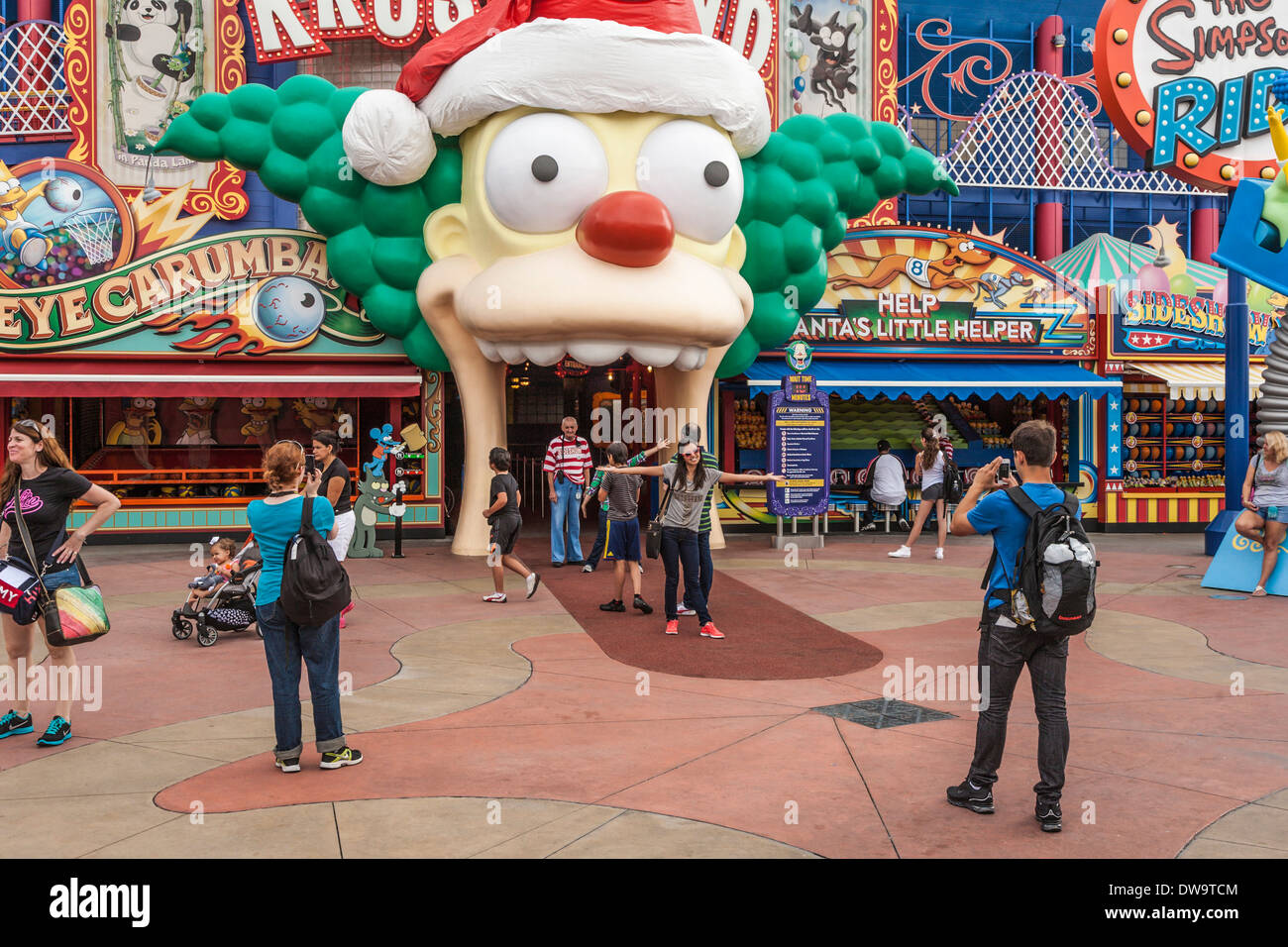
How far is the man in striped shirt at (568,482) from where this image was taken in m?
13.2

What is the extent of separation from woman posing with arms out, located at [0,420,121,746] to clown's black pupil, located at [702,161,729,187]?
7.76 meters

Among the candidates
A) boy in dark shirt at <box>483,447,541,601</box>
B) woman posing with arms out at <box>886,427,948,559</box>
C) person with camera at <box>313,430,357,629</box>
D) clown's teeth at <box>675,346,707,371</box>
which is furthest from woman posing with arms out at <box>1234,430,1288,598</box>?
person with camera at <box>313,430,357,629</box>

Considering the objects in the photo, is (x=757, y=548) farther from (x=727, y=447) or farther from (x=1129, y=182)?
(x=1129, y=182)

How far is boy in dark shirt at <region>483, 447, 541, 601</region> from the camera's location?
9.95 meters

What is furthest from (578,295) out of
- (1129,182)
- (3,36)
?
(1129,182)

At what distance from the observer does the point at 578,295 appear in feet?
38.1

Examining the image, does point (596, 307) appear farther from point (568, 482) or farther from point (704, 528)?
point (704, 528)

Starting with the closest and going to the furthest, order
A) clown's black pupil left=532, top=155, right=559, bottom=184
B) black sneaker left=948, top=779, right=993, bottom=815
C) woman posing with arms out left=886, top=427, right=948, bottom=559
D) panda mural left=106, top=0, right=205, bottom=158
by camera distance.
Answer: black sneaker left=948, top=779, right=993, bottom=815 < clown's black pupil left=532, top=155, right=559, bottom=184 < woman posing with arms out left=886, top=427, right=948, bottom=559 < panda mural left=106, top=0, right=205, bottom=158

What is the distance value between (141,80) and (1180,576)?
1594 centimetres

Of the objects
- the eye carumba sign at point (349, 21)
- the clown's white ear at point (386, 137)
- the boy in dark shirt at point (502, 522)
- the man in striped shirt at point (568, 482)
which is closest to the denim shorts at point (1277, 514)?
the boy in dark shirt at point (502, 522)

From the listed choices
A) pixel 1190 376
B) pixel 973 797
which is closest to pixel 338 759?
pixel 973 797

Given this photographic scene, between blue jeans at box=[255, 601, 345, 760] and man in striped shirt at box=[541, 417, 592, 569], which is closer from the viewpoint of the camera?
blue jeans at box=[255, 601, 345, 760]

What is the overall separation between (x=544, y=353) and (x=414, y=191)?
2.58 metres

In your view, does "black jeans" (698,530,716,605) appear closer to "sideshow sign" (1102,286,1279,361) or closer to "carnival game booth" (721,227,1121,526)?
"carnival game booth" (721,227,1121,526)
